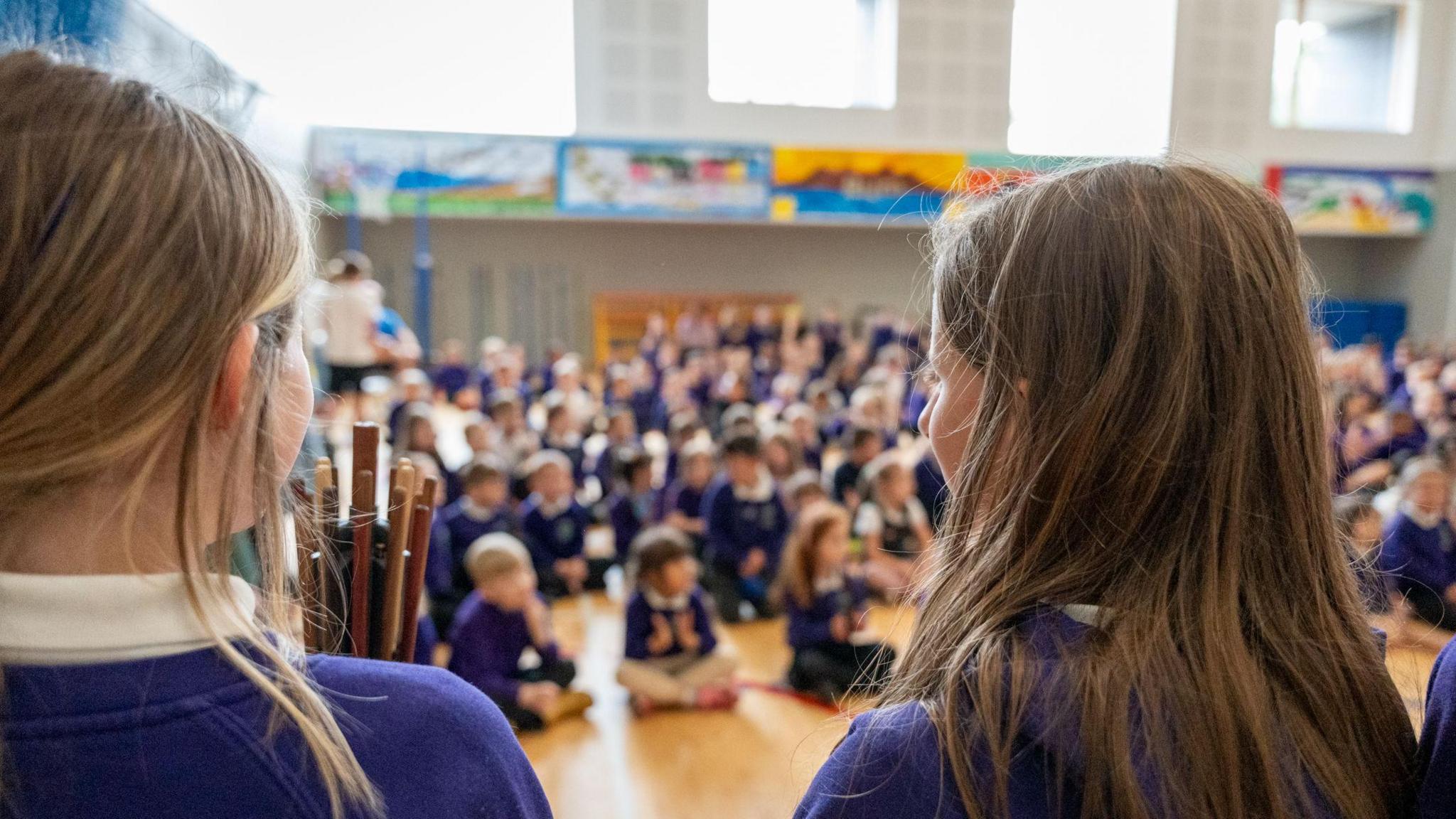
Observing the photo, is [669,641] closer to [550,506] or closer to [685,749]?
[685,749]

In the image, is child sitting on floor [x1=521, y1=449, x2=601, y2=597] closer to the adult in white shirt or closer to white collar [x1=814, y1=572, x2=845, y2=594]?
white collar [x1=814, y1=572, x2=845, y2=594]

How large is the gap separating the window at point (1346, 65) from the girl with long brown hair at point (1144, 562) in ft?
39.6

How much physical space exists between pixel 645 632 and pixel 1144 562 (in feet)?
9.53

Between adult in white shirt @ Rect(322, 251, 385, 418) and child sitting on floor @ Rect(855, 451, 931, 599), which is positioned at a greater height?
adult in white shirt @ Rect(322, 251, 385, 418)

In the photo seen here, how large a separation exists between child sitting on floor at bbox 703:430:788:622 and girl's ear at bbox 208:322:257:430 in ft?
12.5

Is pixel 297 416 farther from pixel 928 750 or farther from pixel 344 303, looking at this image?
pixel 344 303

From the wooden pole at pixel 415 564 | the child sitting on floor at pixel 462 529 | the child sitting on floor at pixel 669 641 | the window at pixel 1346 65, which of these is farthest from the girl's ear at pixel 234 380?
the window at pixel 1346 65

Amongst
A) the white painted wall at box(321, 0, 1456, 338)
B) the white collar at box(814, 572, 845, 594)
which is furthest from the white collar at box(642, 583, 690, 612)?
the white painted wall at box(321, 0, 1456, 338)

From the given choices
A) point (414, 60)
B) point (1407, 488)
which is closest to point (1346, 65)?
point (1407, 488)

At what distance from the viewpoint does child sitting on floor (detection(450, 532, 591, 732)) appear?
311 centimetres

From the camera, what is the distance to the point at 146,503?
1.80ft

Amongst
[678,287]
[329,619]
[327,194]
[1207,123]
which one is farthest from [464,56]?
[329,619]

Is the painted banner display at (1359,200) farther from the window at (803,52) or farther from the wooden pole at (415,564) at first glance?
the wooden pole at (415,564)

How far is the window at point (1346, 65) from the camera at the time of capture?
35.6 ft
